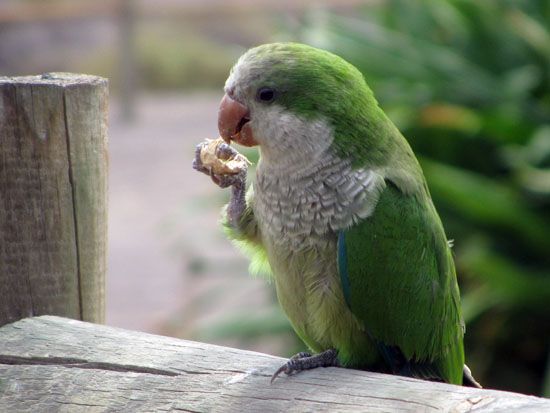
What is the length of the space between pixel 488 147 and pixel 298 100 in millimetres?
3486

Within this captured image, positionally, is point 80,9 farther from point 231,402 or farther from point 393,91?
point 231,402

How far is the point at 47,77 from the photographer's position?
2.66 metres

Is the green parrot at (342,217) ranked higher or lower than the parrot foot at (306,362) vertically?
higher

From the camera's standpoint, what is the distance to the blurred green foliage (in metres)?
5.77

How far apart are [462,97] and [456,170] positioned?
573 millimetres

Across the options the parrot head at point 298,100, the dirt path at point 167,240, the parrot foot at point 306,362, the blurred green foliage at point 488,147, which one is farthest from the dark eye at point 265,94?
the dirt path at point 167,240

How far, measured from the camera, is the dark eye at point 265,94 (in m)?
2.98

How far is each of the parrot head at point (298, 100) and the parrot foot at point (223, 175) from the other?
6.5 inches

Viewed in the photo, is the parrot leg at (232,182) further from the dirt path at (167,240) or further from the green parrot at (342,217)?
the dirt path at (167,240)

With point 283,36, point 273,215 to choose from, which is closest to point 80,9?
point 283,36

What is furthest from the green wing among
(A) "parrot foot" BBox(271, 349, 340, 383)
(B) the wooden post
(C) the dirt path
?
(C) the dirt path

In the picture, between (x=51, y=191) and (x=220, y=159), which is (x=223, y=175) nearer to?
(x=220, y=159)

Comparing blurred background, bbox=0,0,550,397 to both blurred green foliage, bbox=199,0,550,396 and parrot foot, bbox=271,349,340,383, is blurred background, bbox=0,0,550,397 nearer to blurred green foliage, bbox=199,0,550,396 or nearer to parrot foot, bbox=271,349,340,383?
blurred green foliage, bbox=199,0,550,396

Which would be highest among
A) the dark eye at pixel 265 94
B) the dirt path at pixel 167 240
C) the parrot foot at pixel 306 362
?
the dark eye at pixel 265 94
